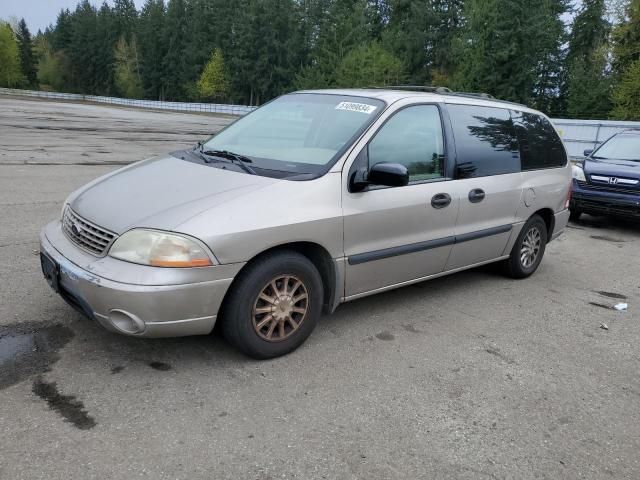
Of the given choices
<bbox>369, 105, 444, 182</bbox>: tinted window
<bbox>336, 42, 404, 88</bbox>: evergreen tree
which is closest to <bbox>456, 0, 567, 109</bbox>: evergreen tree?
<bbox>336, 42, 404, 88</bbox>: evergreen tree

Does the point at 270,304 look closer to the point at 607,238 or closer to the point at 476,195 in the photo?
the point at 476,195

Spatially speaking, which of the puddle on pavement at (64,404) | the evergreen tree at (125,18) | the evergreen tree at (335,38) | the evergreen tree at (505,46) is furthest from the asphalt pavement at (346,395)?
the evergreen tree at (125,18)

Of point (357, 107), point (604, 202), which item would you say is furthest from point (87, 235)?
point (604, 202)

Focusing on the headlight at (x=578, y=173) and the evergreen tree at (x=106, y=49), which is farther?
the evergreen tree at (x=106, y=49)

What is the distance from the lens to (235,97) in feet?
269

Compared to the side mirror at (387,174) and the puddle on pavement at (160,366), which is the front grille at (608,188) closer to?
the side mirror at (387,174)

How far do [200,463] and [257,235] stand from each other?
50.0 inches

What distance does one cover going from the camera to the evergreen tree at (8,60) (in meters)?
101

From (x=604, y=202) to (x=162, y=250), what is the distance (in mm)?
7752

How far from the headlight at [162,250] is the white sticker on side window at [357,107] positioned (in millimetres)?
1742

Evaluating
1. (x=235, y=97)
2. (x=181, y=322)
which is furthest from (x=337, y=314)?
(x=235, y=97)

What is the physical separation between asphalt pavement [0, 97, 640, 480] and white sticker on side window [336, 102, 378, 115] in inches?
62.8

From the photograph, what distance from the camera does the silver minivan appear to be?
3082 millimetres

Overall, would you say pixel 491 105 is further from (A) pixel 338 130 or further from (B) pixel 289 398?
(B) pixel 289 398
